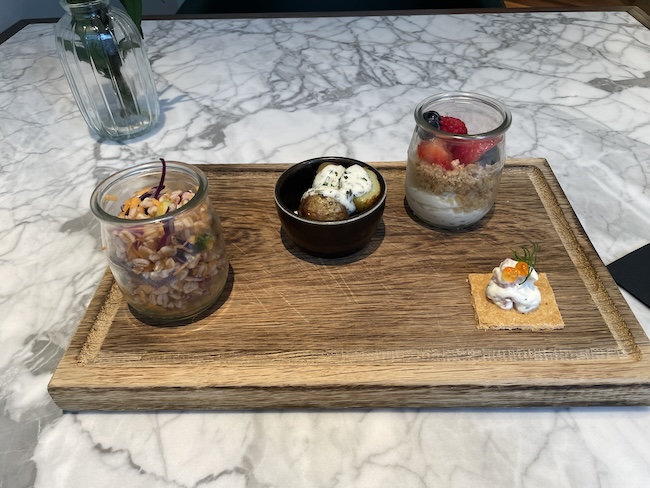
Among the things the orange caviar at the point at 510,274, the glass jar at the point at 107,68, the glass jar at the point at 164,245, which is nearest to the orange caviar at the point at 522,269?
the orange caviar at the point at 510,274

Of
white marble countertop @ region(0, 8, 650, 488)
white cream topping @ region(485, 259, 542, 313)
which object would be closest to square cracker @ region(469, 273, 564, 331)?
white cream topping @ region(485, 259, 542, 313)

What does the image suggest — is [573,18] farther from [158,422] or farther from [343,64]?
[158,422]

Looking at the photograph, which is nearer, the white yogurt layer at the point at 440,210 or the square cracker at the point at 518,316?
the square cracker at the point at 518,316

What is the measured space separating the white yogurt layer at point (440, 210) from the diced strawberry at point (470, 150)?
0.06 m

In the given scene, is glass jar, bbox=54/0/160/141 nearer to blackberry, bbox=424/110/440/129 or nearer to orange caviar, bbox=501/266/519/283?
blackberry, bbox=424/110/440/129

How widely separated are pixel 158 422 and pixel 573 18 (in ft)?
6.02

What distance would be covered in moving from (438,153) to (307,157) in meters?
0.43

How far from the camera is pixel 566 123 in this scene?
1272 mm

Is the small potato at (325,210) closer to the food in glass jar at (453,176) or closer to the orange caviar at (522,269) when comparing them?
the food in glass jar at (453,176)

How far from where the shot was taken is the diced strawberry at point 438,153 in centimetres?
81

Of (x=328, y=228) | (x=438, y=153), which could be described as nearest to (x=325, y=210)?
(x=328, y=228)

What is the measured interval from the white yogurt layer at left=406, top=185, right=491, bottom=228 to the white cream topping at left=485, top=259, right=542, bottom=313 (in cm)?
16

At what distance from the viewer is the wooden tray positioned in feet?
2.12

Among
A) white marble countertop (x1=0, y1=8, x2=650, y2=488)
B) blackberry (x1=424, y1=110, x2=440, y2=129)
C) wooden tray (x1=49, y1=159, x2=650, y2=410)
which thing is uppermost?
blackberry (x1=424, y1=110, x2=440, y2=129)
